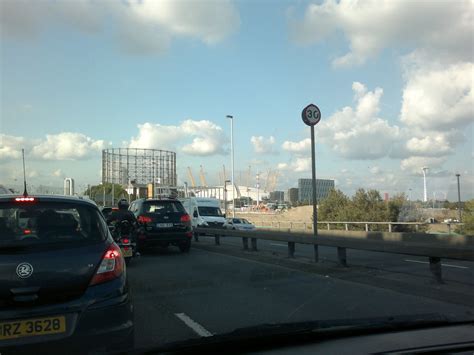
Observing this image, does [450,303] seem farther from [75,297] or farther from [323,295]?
[75,297]

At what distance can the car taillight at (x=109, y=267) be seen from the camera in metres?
4.44

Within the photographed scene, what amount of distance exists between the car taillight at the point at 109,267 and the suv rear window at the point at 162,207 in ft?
36.1

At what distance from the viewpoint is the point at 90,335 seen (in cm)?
412

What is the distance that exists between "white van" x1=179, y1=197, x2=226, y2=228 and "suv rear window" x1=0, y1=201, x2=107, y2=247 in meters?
28.2

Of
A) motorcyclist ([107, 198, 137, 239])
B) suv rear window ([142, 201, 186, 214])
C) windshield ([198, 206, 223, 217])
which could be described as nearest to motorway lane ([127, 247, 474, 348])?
motorcyclist ([107, 198, 137, 239])

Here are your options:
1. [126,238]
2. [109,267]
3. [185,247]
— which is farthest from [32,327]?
[185,247]

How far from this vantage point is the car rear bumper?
3.93m

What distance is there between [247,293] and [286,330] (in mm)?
5027

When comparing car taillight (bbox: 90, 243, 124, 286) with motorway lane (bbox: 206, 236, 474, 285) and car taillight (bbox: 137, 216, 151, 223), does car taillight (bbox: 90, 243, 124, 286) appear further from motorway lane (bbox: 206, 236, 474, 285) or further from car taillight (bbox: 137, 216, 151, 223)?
car taillight (bbox: 137, 216, 151, 223)

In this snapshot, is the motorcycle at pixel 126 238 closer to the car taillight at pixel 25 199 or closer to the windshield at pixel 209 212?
the car taillight at pixel 25 199

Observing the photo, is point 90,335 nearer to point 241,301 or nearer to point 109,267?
point 109,267

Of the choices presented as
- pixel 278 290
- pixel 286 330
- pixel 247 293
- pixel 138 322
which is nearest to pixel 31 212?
pixel 138 322

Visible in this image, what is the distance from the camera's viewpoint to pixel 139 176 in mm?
102562

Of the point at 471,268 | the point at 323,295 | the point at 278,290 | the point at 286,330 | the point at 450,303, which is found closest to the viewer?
the point at 286,330
